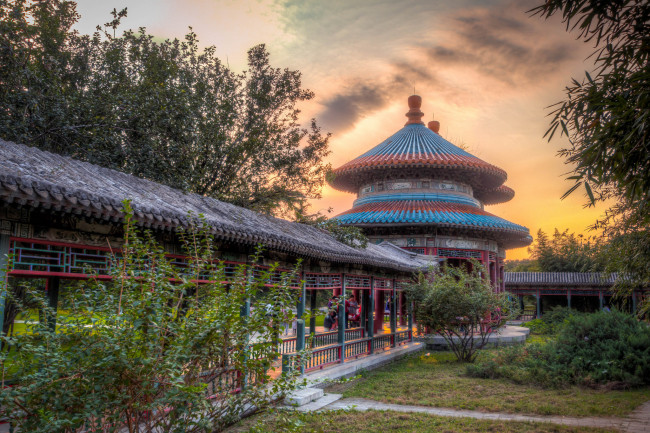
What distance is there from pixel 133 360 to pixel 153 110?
39.1 ft

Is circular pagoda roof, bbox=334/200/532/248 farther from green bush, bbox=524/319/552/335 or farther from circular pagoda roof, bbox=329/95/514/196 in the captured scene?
green bush, bbox=524/319/552/335

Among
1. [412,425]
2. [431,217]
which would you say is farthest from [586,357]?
[431,217]

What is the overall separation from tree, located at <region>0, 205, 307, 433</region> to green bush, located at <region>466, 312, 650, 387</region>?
9.69 m

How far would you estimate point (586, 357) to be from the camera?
492 inches

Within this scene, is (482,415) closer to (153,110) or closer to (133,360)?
(133,360)

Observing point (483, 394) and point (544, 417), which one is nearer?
point (544, 417)

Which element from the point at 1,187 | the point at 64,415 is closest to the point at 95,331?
the point at 64,415

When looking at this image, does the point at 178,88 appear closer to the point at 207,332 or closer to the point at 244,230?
the point at 244,230

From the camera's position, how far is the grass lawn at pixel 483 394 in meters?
9.57

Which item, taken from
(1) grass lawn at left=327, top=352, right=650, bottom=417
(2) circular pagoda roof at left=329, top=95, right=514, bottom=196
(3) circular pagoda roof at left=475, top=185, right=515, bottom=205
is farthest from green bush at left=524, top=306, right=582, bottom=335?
(1) grass lawn at left=327, top=352, right=650, bottom=417

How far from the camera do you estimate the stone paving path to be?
27.2 ft

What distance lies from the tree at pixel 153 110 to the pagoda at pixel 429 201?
11.6 ft

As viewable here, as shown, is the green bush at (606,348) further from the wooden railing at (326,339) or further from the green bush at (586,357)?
the wooden railing at (326,339)

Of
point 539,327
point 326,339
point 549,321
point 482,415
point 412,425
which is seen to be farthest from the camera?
point 549,321
